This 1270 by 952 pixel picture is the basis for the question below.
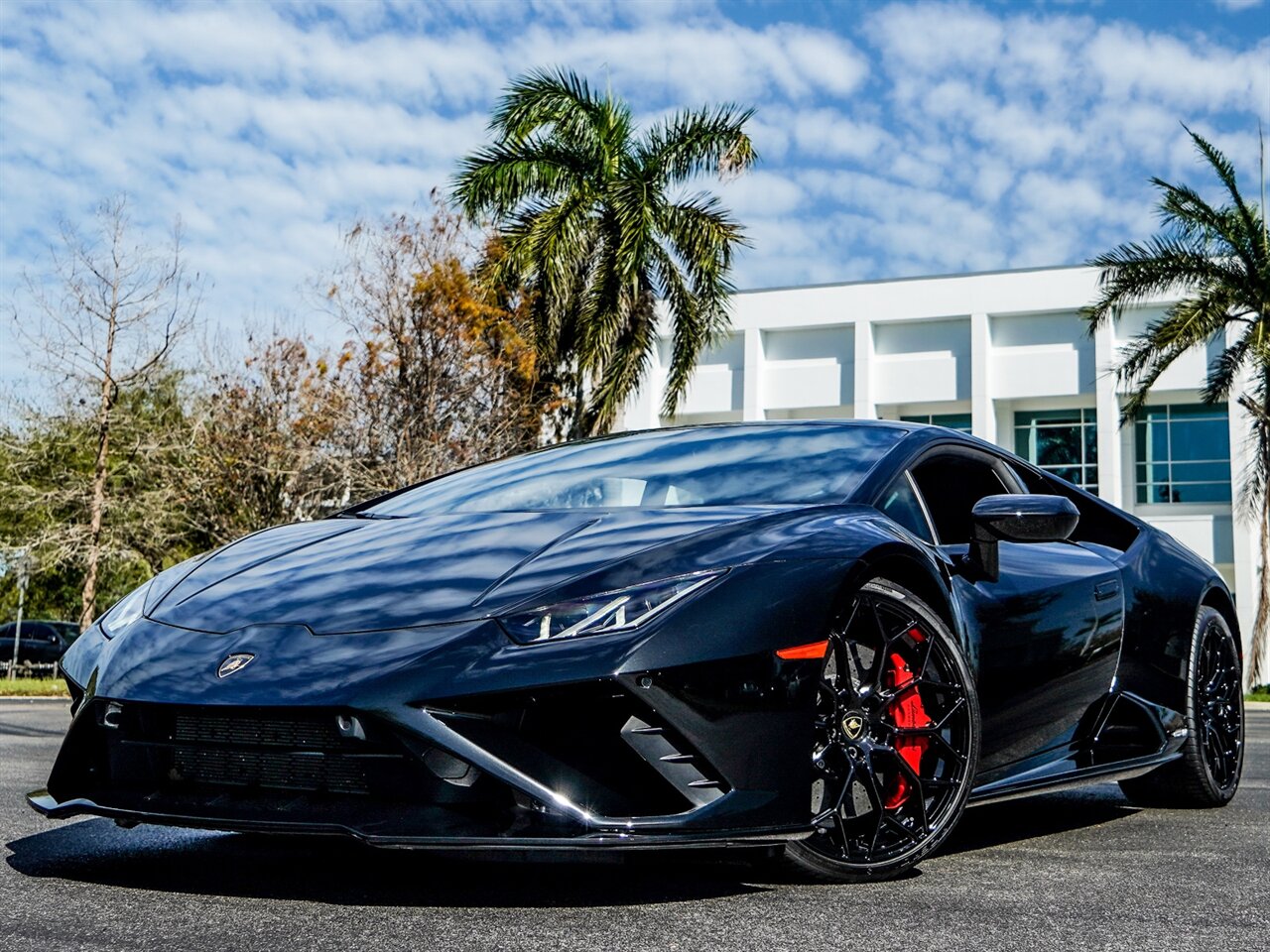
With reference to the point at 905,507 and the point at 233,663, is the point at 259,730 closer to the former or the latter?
the point at 233,663

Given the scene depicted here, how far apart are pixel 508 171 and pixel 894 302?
18.5 meters

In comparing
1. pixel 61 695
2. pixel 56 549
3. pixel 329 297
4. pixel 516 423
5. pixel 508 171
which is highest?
pixel 508 171

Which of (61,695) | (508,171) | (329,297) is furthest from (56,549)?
(508,171)

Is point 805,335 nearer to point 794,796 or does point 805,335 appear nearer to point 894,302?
point 894,302

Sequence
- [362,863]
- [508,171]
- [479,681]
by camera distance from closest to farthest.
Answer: [479,681] → [362,863] → [508,171]

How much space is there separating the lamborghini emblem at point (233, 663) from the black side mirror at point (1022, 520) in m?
1.94

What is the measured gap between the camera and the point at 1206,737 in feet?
16.8

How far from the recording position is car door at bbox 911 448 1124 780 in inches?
151

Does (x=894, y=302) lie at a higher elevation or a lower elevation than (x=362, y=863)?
higher

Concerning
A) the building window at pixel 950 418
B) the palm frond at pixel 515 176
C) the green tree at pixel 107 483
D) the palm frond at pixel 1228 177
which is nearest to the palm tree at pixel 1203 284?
the palm frond at pixel 1228 177

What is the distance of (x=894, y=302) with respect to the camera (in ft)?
127

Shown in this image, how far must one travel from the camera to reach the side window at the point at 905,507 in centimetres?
388

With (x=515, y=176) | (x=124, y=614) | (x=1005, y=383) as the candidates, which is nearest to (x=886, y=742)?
(x=124, y=614)

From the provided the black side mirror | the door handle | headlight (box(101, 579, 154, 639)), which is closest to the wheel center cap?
the black side mirror
